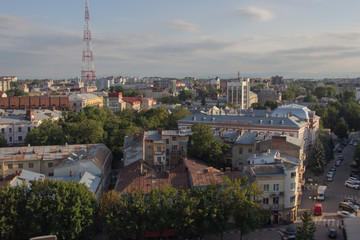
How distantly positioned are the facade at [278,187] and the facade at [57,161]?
16733 mm

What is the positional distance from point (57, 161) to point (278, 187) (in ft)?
81.1

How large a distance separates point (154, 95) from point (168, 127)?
96176 mm

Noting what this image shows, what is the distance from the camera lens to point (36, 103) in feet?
271

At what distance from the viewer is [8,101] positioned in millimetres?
83125

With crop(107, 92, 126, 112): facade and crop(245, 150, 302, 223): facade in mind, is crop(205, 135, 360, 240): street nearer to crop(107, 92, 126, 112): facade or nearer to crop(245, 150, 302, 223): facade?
crop(245, 150, 302, 223): facade

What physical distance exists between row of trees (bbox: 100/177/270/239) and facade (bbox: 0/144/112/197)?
11776mm

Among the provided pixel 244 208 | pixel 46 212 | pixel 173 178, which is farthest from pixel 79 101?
pixel 244 208

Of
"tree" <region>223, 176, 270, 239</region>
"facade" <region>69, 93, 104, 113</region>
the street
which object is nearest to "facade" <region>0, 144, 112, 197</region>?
the street

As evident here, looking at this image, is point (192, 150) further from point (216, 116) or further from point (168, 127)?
point (168, 127)

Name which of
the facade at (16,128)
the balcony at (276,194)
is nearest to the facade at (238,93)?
the facade at (16,128)

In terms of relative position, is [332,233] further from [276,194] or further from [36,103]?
[36,103]

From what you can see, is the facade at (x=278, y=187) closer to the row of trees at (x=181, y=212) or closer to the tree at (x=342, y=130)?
the row of trees at (x=181, y=212)

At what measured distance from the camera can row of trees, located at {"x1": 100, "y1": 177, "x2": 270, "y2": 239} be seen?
82.8ft

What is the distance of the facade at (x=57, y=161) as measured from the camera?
37.3 meters
